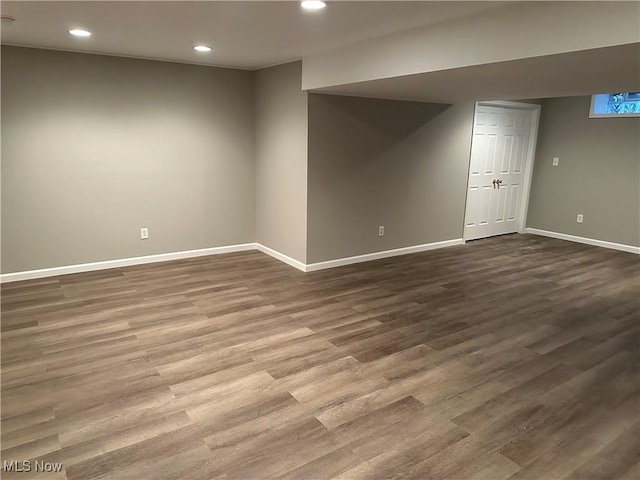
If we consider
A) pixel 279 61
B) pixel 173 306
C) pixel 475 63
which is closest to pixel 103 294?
pixel 173 306

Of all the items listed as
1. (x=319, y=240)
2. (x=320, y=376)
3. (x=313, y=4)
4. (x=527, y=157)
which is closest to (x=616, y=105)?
(x=527, y=157)

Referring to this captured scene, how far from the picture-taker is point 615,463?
2082 millimetres

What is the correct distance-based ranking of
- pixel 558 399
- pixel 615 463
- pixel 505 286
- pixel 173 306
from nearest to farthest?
1. pixel 615 463
2. pixel 558 399
3. pixel 173 306
4. pixel 505 286

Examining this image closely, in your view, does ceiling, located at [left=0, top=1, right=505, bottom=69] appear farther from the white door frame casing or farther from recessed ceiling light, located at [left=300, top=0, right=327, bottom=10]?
the white door frame casing

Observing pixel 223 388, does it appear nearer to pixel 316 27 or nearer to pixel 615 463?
pixel 615 463

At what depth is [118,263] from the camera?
489 centimetres

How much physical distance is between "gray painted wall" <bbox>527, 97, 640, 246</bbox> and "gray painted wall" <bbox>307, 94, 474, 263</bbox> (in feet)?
5.72

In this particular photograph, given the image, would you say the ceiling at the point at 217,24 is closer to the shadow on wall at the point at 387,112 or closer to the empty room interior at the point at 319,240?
the empty room interior at the point at 319,240

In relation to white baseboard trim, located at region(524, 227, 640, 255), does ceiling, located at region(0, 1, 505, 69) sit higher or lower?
higher

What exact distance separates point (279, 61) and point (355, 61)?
1.29 m

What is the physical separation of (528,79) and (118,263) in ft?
14.5

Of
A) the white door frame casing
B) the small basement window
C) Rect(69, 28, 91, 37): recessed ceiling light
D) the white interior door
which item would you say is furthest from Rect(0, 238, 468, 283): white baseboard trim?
the small basement window

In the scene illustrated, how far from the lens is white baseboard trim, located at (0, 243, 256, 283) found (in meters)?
4.42

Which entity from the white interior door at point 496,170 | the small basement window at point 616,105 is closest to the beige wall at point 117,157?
the white interior door at point 496,170
